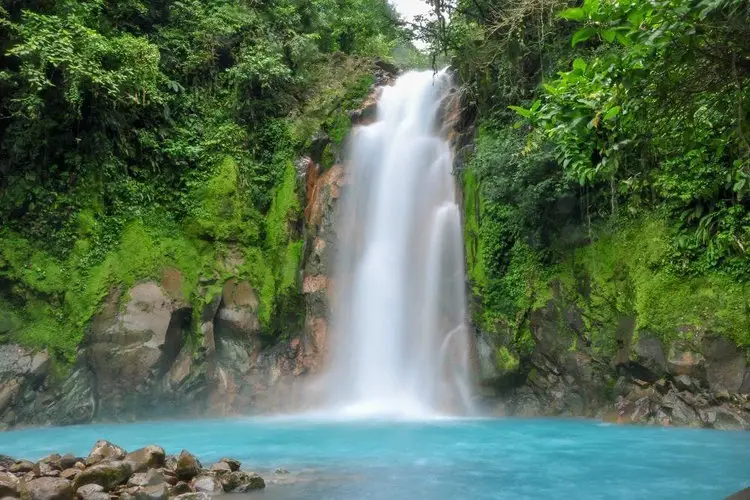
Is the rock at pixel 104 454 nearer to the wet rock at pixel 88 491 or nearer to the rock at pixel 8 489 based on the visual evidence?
the wet rock at pixel 88 491

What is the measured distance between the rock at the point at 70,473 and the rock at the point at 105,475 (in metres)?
0.17

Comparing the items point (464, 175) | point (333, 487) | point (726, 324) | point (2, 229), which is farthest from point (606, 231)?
point (2, 229)

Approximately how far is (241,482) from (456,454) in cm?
334

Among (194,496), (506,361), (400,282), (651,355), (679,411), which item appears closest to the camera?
(194,496)

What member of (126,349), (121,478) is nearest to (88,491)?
(121,478)

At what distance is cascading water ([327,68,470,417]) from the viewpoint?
13945 mm

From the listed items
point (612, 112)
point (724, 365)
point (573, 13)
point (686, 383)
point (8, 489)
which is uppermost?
point (573, 13)

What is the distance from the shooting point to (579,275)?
41.4 ft

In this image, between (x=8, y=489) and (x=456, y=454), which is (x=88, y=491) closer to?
(x=8, y=489)

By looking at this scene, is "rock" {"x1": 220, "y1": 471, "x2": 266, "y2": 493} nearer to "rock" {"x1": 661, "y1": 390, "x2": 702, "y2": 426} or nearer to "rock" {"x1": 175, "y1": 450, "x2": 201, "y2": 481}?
"rock" {"x1": 175, "y1": 450, "x2": 201, "y2": 481}

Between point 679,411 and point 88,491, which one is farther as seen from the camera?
point 679,411

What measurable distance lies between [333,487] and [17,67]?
41.8 feet

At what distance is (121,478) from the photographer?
5953mm

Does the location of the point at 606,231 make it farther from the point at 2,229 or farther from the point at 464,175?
the point at 2,229
